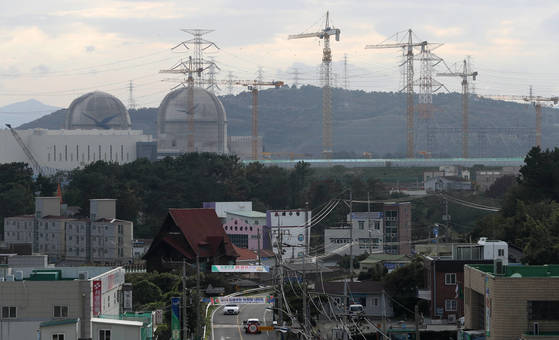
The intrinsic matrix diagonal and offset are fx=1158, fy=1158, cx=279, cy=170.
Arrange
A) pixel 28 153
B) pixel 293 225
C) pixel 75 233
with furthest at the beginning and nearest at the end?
pixel 28 153 → pixel 293 225 → pixel 75 233

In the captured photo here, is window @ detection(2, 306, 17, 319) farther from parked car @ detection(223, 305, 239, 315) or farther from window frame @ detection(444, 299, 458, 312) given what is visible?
window frame @ detection(444, 299, 458, 312)

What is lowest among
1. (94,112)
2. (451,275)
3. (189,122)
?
(451,275)

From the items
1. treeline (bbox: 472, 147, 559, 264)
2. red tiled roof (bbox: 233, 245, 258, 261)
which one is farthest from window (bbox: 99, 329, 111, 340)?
red tiled roof (bbox: 233, 245, 258, 261)

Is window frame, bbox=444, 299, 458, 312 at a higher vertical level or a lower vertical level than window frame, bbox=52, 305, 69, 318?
lower

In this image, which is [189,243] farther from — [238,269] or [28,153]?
[28,153]

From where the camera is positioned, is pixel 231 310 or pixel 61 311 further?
pixel 231 310

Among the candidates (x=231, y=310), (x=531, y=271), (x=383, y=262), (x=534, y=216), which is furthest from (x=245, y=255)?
(x=531, y=271)
